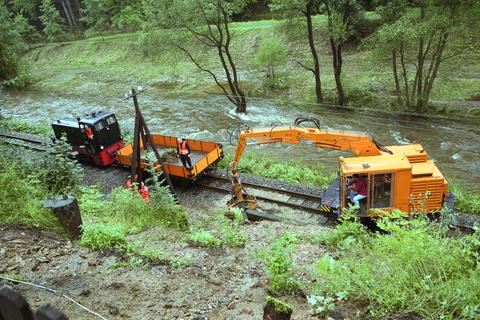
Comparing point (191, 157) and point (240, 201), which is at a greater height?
point (191, 157)

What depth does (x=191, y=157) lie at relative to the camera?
699 inches

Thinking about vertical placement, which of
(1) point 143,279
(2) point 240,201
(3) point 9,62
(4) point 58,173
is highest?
(1) point 143,279

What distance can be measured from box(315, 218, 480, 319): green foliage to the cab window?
592 centimetres

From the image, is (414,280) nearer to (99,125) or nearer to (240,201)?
(240,201)

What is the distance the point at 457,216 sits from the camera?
1259 centimetres

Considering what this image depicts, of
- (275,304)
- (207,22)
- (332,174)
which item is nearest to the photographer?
(275,304)

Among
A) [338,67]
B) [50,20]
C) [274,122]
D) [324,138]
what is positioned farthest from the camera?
[50,20]

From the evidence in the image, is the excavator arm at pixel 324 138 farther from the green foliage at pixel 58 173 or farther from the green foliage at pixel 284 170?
the green foliage at pixel 58 173

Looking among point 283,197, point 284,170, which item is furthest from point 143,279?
point 284,170

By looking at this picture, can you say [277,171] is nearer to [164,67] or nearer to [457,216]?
[457,216]

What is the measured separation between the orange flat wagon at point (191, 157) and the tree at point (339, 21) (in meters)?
12.0

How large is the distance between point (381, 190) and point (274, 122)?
49.3 feet

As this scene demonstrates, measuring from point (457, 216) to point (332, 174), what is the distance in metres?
5.26

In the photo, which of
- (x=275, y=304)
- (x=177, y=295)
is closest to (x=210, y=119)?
(x=177, y=295)
